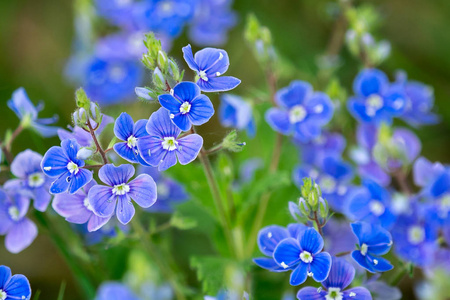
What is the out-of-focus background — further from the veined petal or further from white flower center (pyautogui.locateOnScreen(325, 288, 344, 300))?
white flower center (pyautogui.locateOnScreen(325, 288, 344, 300))

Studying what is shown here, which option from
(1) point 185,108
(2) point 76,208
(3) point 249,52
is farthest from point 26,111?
(3) point 249,52

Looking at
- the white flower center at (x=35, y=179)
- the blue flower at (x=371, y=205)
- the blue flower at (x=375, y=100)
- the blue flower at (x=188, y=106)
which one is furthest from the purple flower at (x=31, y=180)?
the blue flower at (x=375, y=100)

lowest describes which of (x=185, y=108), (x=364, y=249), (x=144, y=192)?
(x=364, y=249)

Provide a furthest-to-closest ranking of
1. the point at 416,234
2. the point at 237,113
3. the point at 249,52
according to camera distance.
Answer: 1. the point at 249,52
2. the point at 237,113
3. the point at 416,234

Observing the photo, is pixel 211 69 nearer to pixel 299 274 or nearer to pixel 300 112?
pixel 299 274

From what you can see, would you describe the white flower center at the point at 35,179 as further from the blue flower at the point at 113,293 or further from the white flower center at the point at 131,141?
the blue flower at the point at 113,293

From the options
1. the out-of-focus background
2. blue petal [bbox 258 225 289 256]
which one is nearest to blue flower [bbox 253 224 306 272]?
blue petal [bbox 258 225 289 256]
